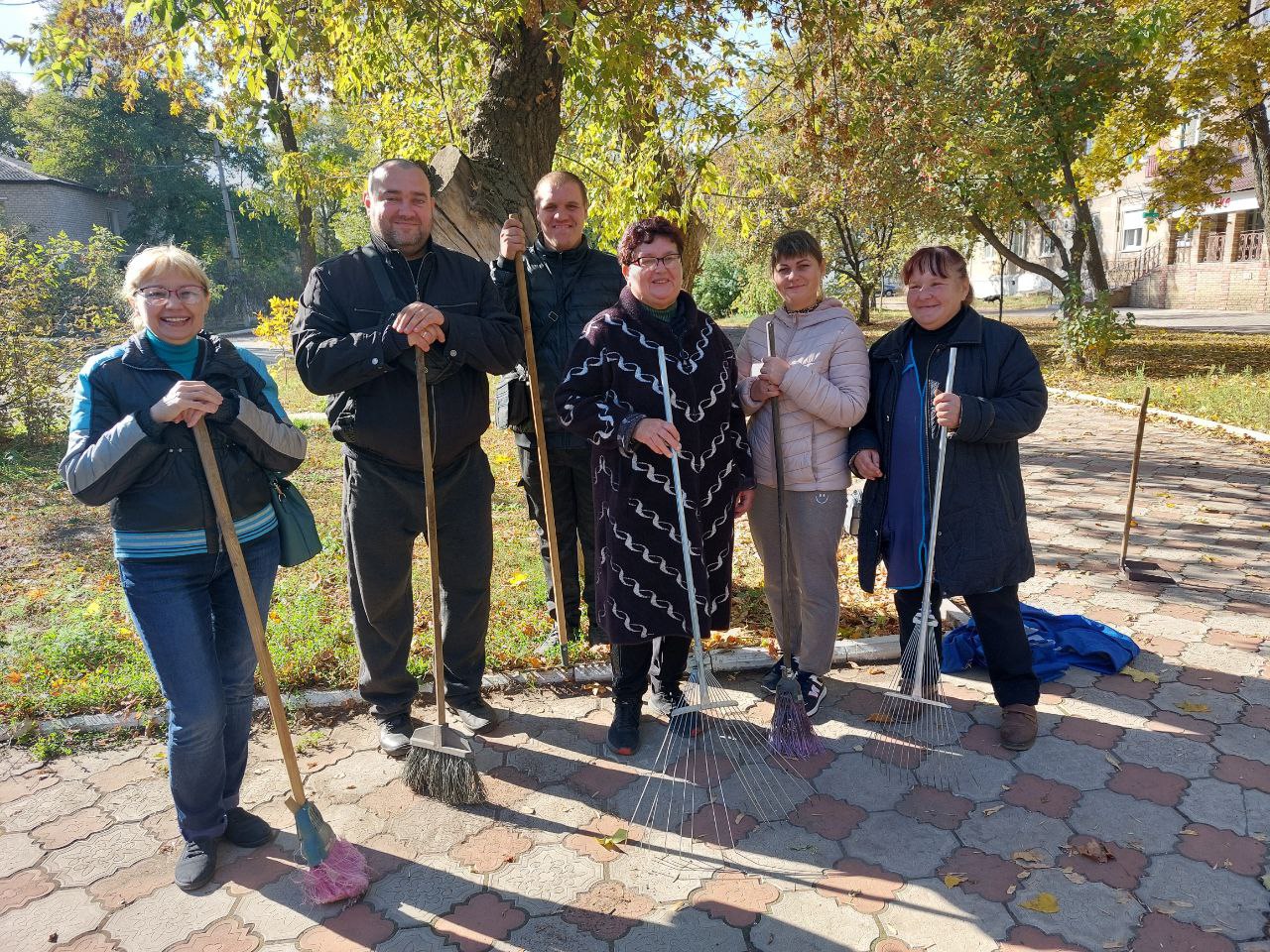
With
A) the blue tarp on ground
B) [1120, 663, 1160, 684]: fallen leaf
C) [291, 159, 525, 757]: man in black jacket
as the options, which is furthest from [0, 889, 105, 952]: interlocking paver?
[1120, 663, 1160, 684]: fallen leaf

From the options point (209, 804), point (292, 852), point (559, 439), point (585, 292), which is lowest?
point (292, 852)

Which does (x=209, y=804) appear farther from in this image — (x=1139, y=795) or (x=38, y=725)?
(x=1139, y=795)

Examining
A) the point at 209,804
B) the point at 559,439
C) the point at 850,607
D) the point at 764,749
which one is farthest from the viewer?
the point at 850,607

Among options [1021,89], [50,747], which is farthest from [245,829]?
[1021,89]

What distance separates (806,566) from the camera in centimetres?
347

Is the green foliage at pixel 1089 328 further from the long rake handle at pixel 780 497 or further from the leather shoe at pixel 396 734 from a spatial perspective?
the leather shoe at pixel 396 734

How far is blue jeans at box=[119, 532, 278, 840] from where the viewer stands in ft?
8.48

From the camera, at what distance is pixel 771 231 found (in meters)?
20.5

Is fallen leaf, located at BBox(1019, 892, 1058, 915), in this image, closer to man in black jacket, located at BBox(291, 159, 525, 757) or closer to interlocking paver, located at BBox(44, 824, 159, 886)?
man in black jacket, located at BBox(291, 159, 525, 757)

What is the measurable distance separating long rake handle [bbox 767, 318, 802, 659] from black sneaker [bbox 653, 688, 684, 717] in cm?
55

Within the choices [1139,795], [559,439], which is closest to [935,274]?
[559,439]

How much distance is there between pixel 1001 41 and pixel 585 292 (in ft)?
28.5

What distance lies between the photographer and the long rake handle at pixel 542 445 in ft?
12.1

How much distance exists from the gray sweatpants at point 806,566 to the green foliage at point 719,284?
→ 27.4m
